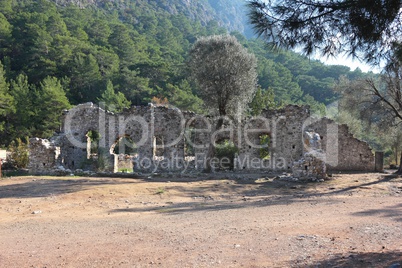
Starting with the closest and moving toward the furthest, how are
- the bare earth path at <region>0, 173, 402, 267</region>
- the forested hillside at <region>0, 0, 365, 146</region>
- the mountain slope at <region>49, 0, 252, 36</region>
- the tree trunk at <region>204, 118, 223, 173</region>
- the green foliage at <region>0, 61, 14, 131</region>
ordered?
the bare earth path at <region>0, 173, 402, 267</region>, the tree trunk at <region>204, 118, 223, 173</region>, the green foliage at <region>0, 61, 14, 131</region>, the forested hillside at <region>0, 0, 365, 146</region>, the mountain slope at <region>49, 0, 252, 36</region>

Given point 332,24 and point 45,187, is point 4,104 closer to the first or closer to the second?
point 45,187

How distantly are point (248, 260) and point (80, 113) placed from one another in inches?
644

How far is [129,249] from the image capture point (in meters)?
4.83

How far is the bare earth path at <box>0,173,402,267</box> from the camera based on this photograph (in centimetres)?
440

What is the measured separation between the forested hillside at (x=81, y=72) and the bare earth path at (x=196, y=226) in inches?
520

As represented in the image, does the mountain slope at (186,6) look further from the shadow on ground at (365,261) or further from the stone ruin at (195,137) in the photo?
the shadow on ground at (365,261)

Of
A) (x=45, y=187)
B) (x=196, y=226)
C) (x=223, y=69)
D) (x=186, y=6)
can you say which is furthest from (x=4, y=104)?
(x=186, y=6)

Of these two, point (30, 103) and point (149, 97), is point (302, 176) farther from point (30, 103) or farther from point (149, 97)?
point (149, 97)

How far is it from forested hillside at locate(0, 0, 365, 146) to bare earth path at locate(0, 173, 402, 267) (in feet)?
43.3

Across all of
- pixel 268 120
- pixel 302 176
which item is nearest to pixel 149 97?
pixel 268 120

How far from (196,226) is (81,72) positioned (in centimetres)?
3522

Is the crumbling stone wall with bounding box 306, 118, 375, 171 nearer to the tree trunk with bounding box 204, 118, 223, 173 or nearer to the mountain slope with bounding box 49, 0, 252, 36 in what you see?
the tree trunk with bounding box 204, 118, 223, 173

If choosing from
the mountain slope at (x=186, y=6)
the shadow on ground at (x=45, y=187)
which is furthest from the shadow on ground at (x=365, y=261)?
the mountain slope at (x=186, y=6)

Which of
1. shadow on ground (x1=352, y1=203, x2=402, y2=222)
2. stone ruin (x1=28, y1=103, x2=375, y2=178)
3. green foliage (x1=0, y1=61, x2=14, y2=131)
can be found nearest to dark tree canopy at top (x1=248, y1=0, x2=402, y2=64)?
shadow on ground (x1=352, y1=203, x2=402, y2=222)
